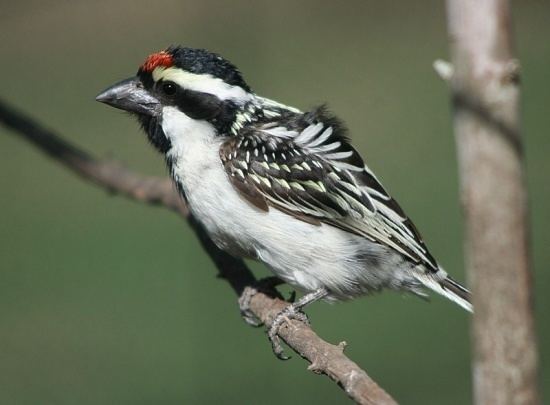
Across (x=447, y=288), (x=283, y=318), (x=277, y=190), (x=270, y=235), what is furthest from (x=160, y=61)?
(x=447, y=288)

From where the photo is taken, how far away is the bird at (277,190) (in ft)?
12.9

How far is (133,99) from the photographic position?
165 inches

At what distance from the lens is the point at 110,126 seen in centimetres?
1098

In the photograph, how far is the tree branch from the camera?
8.39 feet

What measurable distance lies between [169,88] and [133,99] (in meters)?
0.18

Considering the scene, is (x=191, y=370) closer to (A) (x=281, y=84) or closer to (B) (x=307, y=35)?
(A) (x=281, y=84)

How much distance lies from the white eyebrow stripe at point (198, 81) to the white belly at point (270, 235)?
0.16 meters

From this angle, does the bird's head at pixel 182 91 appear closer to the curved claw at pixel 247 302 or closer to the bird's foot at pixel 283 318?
the curved claw at pixel 247 302

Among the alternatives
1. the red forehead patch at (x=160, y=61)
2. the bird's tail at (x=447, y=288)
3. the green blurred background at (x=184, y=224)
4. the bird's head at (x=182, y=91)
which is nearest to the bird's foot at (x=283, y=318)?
the bird's tail at (x=447, y=288)

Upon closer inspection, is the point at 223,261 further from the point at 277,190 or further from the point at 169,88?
the point at 169,88

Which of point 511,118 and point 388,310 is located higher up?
point 388,310

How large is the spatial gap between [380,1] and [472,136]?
11.4 metres

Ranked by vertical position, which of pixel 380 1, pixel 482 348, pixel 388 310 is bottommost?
pixel 482 348

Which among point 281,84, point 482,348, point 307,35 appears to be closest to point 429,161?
point 281,84
